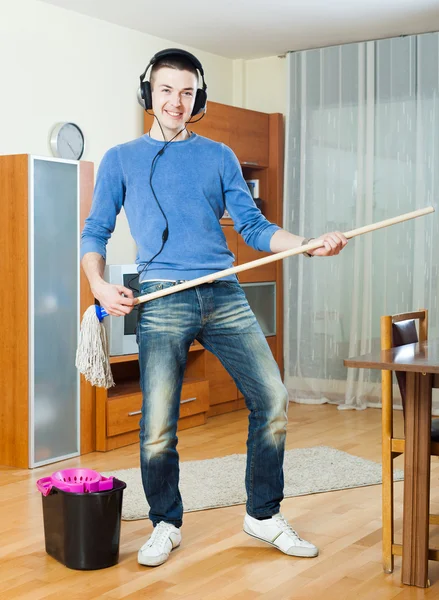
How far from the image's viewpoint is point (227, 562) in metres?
2.77

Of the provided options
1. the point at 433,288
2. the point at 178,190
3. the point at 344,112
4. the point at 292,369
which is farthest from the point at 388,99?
the point at 178,190

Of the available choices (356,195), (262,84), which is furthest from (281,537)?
(262,84)

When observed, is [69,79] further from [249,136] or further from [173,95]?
[173,95]

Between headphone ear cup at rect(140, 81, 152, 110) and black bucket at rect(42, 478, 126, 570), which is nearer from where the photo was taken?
black bucket at rect(42, 478, 126, 570)

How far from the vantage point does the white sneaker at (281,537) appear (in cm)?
279

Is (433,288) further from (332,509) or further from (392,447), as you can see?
(392,447)

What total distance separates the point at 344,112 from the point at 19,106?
2.27 metres

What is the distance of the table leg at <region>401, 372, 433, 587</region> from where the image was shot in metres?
2.43

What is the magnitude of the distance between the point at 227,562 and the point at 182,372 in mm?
626

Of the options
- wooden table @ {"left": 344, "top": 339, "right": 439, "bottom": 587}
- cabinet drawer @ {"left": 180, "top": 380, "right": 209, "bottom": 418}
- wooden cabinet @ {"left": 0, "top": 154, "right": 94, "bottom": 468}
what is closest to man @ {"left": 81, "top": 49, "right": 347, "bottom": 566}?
wooden table @ {"left": 344, "top": 339, "right": 439, "bottom": 587}

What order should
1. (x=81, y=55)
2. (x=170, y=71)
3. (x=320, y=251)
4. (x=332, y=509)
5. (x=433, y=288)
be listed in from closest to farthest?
(x=320, y=251)
(x=170, y=71)
(x=332, y=509)
(x=81, y=55)
(x=433, y=288)

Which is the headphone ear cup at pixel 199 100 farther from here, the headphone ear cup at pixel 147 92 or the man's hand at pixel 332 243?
the man's hand at pixel 332 243

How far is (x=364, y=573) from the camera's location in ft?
8.70

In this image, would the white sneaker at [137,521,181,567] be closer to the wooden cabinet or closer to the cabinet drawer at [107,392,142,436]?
the wooden cabinet
